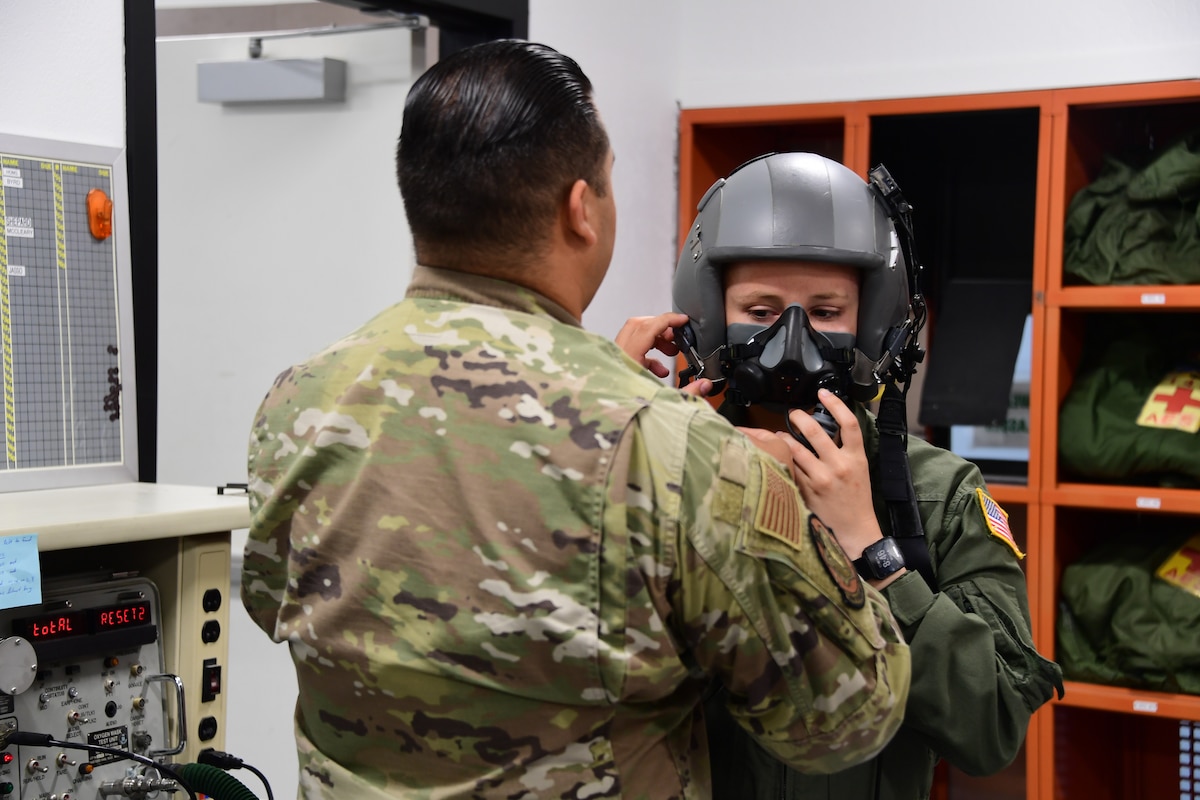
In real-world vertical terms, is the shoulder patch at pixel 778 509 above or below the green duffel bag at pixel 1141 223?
below

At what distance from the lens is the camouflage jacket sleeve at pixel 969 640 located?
4.30 ft

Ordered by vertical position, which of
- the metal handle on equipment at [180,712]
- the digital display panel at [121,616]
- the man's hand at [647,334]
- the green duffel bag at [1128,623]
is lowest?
the green duffel bag at [1128,623]

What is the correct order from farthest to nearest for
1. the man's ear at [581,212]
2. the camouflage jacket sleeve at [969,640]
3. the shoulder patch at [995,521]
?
the shoulder patch at [995,521]
the camouflage jacket sleeve at [969,640]
the man's ear at [581,212]

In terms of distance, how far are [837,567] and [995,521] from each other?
0.50 meters

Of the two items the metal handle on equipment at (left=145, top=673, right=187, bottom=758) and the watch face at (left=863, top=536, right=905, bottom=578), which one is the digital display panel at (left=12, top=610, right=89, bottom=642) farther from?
the watch face at (left=863, top=536, right=905, bottom=578)

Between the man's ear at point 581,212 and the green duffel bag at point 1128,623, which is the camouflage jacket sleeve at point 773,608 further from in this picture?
the green duffel bag at point 1128,623

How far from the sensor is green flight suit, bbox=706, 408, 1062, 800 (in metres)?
1.31

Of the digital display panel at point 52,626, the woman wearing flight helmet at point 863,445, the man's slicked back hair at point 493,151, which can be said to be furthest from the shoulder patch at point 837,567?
the digital display panel at point 52,626

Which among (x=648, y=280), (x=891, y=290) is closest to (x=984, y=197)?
(x=648, y=280)

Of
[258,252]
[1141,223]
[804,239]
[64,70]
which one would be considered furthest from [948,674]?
[258,252]

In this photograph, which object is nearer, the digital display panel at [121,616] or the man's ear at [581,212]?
the man's ear at [581,212]

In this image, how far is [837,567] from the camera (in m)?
1.04

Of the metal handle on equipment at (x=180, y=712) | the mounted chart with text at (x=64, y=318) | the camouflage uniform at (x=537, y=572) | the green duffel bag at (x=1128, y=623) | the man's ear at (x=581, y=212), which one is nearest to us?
the camouflage uniform at (x=537, y=572)

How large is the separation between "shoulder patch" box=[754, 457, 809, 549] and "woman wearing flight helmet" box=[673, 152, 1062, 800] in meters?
0.29
